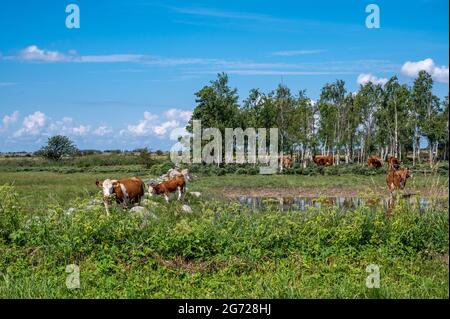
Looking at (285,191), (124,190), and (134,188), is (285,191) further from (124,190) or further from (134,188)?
(124,190)

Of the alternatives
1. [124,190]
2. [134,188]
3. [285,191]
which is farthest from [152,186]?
[285,191]

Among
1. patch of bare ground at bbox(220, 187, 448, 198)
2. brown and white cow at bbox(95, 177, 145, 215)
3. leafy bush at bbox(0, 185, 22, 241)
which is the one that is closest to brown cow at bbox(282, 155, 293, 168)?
patch of bare ground at bbox(220, 187, 448, 198)

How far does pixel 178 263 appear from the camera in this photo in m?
6.04

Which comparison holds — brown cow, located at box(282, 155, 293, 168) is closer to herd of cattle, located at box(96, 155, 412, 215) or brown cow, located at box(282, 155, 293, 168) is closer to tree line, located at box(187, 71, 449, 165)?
tree line, located at box(187, 71, 449, 165)

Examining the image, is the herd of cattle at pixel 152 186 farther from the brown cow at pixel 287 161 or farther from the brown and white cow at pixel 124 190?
the brown cow at pixel 287 161

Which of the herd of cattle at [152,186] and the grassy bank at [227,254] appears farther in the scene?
the herd of cattle at [152,186]

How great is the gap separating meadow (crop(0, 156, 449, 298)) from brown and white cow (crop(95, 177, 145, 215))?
4.97 metres

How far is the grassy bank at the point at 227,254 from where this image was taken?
524 centimetres

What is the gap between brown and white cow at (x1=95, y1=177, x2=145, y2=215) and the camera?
40.3ft

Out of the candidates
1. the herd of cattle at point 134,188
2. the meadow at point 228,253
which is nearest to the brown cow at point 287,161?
the herd of cattle at point 134,188

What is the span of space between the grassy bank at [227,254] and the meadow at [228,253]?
13mm

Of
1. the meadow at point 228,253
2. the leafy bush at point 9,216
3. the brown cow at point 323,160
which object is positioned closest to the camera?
the meadow at point 228,253

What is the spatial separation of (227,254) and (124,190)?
735 centimetres
